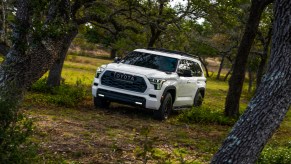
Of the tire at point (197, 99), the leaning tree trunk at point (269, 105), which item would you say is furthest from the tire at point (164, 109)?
the leaning tree trunk at point (269, 105)

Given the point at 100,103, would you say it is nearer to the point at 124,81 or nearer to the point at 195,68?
the point at 124,81

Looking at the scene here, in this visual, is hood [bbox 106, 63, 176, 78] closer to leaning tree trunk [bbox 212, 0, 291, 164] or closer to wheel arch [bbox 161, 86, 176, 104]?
wheel arch [bbox 161, 86, 176, 104]

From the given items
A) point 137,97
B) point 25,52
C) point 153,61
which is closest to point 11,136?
point 25,52

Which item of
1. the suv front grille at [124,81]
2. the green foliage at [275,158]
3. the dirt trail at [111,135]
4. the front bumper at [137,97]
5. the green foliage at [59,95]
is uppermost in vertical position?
the suv front grille at [124,81]

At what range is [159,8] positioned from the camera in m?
17.9

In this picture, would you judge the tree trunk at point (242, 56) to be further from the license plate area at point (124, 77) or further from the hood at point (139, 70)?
the license plate area at point (124, 77)

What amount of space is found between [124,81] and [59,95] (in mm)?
3441

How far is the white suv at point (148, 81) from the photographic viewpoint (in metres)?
11.8

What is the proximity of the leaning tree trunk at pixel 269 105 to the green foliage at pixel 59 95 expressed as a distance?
863 centimetres

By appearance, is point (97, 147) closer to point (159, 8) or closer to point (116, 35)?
point (116, 35)

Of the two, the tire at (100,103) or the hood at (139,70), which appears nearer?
the hood at (139,70)

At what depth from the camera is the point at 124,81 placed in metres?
11.9

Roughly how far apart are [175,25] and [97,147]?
31.9ft

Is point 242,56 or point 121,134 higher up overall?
point 242,56
